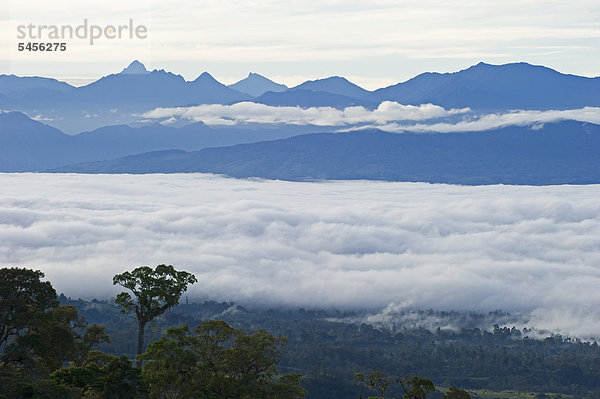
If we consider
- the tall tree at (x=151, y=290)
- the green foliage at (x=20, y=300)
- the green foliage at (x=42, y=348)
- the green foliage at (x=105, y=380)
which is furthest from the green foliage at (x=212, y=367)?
the green foliage at (x=20, y=300)

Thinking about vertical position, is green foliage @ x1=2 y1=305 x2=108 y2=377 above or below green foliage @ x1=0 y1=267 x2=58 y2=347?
below

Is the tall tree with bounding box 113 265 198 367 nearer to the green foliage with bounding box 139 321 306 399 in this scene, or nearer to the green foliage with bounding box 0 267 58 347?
the green foliage with bounding box 139 321 306 399

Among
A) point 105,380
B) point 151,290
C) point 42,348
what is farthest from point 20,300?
point 151,290

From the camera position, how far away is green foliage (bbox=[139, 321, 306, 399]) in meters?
63.8

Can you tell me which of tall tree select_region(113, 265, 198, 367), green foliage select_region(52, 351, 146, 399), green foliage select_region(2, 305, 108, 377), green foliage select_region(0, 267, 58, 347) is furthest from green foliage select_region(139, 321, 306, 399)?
green foliage select_region(0, 267, 58, 347)

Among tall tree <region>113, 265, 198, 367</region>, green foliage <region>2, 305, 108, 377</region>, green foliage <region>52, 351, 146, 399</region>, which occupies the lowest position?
green foliage <region>52, 351, 146, 399</region>

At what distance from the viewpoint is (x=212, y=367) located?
65.6 m

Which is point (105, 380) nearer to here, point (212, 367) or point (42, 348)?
point (42, 348)

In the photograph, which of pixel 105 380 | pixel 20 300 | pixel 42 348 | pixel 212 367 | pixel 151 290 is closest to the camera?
pixel 105 380

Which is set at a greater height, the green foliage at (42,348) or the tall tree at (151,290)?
the tall tree at (151,290)

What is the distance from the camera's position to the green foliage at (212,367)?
6378 cm

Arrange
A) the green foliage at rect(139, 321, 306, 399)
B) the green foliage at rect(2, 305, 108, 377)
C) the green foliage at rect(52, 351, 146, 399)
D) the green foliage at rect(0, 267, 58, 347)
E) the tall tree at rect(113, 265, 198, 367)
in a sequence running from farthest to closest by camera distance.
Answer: the tall tree at rect(113, 265, 198, 367), the green foliage at rect(2, 305, 108, 377), the green foliage at rect(0, 267, 58, 347), the green foliage at rect(139, 321, 306, 399), the green foliage at rect(52, 351, 146, 399)

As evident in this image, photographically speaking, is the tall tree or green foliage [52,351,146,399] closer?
green foliage [52,351,146,399]

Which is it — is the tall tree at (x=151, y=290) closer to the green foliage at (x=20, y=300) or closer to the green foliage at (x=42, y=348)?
the green foliage at (x=42, y=348)
